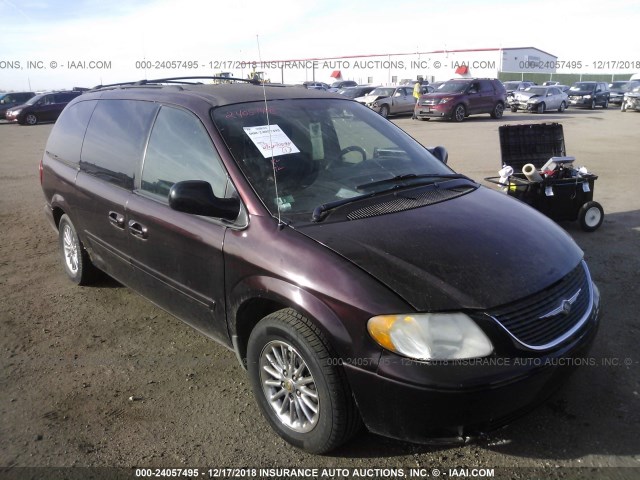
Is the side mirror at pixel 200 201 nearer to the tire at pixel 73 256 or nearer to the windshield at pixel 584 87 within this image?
the tire at pixel 73 256

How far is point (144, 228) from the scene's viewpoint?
3.32 meters

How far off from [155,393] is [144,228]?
1.04 m

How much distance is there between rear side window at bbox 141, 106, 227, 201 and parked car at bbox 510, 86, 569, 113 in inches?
1091

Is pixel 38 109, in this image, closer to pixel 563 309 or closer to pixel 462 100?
pixel 462 100

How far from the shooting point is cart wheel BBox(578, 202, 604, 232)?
19.9 ft

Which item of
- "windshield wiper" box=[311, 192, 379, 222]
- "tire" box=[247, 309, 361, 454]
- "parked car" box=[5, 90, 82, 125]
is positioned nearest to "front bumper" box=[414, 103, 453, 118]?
"parked car" box=[5, 90, 82, 125]

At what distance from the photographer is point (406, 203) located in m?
2.91

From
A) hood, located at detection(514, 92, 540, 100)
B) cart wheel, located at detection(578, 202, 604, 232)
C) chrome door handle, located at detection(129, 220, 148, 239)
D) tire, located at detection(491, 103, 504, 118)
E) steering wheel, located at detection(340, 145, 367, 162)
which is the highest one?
hood, located at detection(514, 92, 540, 100)

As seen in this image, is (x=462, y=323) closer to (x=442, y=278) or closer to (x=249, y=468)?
Answer: (x=442, y=278)

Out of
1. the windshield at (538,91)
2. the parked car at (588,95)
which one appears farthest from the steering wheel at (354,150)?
the parked car at (588,95)

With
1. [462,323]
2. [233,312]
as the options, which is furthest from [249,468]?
[462,323]

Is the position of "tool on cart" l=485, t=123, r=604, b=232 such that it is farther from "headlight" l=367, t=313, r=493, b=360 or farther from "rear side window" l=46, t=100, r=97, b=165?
"rear side window" l=46, t=100, r=97, b=165

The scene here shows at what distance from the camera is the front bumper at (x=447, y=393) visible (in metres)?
2.10

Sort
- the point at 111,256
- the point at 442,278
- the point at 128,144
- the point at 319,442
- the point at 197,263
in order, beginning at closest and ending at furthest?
the point at 442,278 → the point at 319,442 → the point at 197,263 → the point at 128,144 → the point at 111,256
